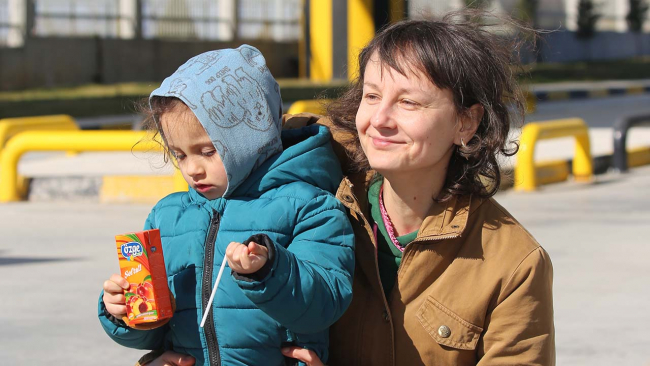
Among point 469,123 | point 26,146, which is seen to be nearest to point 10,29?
point 26,146

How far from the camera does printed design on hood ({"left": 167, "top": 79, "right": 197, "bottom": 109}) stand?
242 centimetres

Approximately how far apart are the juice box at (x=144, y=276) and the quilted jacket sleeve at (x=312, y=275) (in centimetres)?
28

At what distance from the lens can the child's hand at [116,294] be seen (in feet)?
7.55

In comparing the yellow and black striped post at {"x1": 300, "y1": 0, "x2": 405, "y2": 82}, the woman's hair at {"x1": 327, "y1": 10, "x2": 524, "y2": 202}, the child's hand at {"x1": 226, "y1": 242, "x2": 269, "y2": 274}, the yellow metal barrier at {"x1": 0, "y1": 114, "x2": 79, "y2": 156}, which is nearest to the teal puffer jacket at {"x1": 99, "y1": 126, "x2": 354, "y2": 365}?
the child's hand at {"x1": 226, "y1": 242, "x2": 269, "y2": 274}

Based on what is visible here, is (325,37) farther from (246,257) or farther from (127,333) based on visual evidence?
(246,257)

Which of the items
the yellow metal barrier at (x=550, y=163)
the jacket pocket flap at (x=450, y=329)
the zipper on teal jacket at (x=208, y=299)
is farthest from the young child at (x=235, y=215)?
the yellow metal barrier at (x=550, y=163)

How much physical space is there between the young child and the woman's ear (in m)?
0.35

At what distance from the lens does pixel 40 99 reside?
19.8 m

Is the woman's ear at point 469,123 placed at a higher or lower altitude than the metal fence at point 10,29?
lower

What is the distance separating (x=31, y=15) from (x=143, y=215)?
1971 centimetres

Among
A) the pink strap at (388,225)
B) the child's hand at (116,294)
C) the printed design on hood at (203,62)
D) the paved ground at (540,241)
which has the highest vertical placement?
the printed design on hood at (203,62)

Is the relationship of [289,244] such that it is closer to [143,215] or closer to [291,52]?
[143,215]

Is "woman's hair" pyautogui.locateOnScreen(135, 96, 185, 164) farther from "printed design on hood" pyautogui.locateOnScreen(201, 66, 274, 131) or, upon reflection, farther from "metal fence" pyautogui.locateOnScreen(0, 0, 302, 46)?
"metal fence" pyautogui.locateOnScreen(0, 0, 302, 46)

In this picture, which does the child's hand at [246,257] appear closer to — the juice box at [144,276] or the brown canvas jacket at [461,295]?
the juice box at [144,276]
